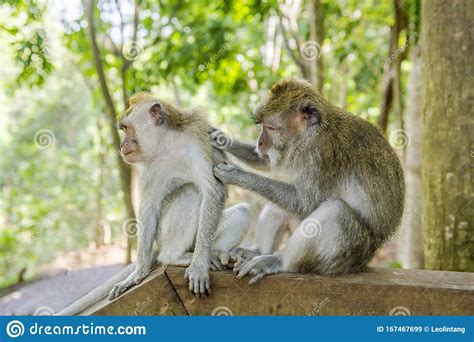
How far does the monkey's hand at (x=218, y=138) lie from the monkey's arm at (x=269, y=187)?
31cm

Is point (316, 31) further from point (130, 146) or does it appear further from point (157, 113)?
point (130, 146)

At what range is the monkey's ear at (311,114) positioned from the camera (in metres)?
4.48

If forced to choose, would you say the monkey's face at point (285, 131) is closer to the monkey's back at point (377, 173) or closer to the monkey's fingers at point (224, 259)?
the monkey's back at point (377, 173)

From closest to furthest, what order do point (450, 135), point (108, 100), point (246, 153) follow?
point (246, 153) → point (450, 135) → point (108, 100)

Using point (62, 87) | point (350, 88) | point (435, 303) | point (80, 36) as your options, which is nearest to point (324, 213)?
point (435, 303)

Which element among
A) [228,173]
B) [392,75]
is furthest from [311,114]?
[392,75]

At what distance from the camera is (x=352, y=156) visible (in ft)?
15.1

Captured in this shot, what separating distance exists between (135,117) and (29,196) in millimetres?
11435

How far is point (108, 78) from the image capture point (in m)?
10.9

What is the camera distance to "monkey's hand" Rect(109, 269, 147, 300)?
4.36 meters

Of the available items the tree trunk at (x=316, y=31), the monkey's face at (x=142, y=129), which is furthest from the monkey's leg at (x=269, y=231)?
the tree trunk at (x=316, y=31)

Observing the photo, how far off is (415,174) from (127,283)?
592 centimetres

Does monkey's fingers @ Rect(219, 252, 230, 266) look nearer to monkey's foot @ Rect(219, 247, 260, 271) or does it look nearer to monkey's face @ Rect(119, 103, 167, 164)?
monkey's foot @ Rect(219, 247, 260, 271)

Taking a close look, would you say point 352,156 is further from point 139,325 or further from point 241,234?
point 139,325
